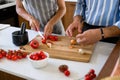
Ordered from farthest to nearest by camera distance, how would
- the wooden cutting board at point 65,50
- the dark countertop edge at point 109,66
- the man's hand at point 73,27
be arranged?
the man's hand at point 73,27
the wooden cutting board at point 65,50
the dark countertop edge at point 109,66

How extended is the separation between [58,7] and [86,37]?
74 cm

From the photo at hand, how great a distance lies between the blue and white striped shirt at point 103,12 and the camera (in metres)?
1.17

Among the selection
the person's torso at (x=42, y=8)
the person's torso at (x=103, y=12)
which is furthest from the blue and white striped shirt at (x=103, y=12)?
the person's torso at (x=42, y=8)

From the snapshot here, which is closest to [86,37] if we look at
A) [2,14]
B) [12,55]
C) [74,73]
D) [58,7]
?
[74,73]

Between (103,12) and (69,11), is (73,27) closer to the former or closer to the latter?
(103,12)

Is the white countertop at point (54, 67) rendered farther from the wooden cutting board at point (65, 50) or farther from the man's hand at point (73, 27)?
the man's hand at point (73, 27)

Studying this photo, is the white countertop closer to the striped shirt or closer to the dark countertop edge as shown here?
the dark countertop edge

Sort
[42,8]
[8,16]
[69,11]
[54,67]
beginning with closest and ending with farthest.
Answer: [54,67]
[42,8]
[8,16]
[69,11]

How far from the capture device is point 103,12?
3.93 ft

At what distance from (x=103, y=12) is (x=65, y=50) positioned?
0.35 meters

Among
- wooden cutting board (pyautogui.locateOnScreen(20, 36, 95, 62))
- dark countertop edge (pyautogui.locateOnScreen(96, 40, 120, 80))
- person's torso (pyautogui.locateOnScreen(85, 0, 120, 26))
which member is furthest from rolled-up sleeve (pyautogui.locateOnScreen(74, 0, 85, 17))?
dark countertop edge (pyautogui.locateOnScreen(96, 40, 120, 80))

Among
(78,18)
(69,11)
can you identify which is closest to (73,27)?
(78,18)

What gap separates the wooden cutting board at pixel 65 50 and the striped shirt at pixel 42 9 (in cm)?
46

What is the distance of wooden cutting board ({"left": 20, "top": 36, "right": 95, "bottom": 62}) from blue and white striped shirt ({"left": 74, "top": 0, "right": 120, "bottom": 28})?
0.61ft
